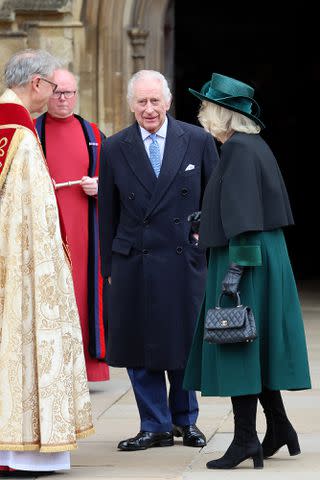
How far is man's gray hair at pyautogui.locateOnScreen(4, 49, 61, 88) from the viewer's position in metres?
6.36

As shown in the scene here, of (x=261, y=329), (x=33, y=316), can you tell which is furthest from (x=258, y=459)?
(x=33, y=316)

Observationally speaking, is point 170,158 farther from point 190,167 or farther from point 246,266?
point 246,266

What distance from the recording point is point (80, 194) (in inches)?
335

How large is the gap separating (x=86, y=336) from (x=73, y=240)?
505mm

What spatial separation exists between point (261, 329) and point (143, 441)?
909 mm

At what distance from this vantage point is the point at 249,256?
6.18 m

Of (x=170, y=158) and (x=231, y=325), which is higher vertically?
(x=170, y=158)

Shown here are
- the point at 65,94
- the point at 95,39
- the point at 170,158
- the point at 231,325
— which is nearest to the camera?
the point at 231,325

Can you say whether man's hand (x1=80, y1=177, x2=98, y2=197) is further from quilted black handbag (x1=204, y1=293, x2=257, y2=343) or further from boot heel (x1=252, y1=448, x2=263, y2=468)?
boot heel (x1=252, y1=448, x2=263, y2=468)

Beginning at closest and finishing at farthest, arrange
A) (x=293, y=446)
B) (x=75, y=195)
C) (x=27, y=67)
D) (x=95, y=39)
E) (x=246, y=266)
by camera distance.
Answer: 1. (x=246, y=266)
2. (x=27, y=67)
3. (x=293, y=446)
4. (x=75, y=195)
5. (x=95, y=39)

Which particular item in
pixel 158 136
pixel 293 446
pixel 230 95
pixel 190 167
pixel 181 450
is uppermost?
pixel 230 95

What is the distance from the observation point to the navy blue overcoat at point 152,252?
6914mm

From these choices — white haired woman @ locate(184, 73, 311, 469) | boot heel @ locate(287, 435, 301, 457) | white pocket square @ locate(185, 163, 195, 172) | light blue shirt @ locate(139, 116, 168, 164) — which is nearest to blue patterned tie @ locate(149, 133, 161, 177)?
light blue shirt @ locate(139, 116, 168, 164)

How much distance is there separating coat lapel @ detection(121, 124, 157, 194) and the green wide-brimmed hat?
0.70 m
